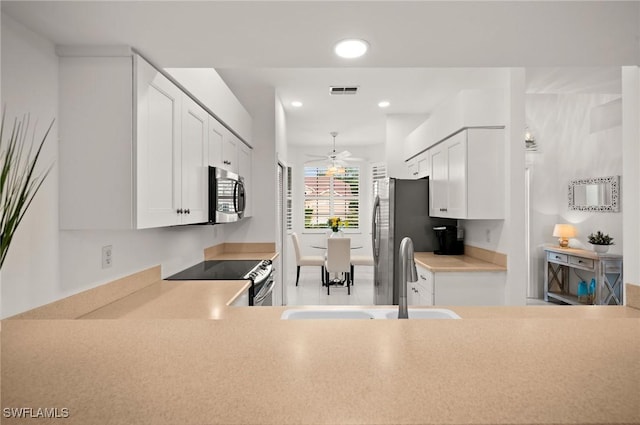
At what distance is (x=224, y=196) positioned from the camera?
269cm

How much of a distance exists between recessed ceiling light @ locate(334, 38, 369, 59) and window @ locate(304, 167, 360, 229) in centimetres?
633

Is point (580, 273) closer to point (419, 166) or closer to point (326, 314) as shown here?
point (419, 166)

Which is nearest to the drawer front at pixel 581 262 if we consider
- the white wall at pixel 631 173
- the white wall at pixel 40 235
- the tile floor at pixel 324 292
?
the tile floor at pixel 324 292

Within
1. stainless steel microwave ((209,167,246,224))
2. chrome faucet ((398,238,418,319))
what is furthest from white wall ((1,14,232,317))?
chrome faucet ((398,238,418,319))

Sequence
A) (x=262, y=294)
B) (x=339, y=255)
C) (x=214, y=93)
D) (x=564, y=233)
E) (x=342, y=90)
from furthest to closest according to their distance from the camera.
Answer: (x=339, y=255), (x=564, y=233), (x=342, y=90), (x=262, y=294), (x=214, y=93)

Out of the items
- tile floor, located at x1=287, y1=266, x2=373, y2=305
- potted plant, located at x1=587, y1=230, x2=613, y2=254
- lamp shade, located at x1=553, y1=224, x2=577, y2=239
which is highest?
lamp shade, located at x1=553, y1=224, x2=577, y2=239

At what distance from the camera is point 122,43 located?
4.74ft

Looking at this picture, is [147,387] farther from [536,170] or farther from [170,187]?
[536,170]

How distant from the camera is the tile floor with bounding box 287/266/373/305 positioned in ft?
17.0

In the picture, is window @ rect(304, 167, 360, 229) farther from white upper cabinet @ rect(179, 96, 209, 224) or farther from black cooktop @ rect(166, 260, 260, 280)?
white upper cabinet @ rect(179, 96, 209, 224)

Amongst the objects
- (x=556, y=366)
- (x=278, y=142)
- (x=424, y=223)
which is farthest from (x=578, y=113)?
(x=556, y=366)

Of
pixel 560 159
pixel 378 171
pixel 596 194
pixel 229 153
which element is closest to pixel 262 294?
pixel 229 153

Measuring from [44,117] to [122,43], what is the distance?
0.43 metres
